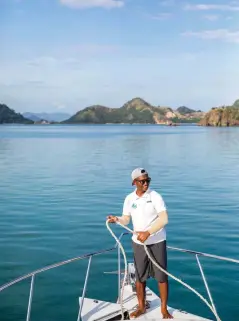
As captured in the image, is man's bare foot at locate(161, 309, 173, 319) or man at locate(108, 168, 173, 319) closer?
man at locate(108, 168, 173, 319)

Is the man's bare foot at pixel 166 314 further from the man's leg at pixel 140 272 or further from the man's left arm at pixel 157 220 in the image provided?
the man's left arm at pixel 157 220

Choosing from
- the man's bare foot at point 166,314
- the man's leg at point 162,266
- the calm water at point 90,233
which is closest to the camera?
the man's leg at point 162,266

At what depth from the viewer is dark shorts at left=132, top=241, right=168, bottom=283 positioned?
8.97 meters

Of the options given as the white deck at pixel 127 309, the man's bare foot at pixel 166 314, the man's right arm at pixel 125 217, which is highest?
the man's right arm at pixel 125 217

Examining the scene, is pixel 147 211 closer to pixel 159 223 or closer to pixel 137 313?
pixel 159 223

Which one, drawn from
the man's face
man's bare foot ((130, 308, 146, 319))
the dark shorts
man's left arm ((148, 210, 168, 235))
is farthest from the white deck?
the man's face

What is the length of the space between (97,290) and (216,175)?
28.6 m

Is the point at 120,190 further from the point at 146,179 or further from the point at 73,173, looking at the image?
the point at 146,179

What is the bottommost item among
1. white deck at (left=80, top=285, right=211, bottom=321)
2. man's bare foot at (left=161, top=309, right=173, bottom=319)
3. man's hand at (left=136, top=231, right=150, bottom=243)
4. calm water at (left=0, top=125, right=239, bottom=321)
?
calm water at (left=0, top=125, right=239, bottom=321)

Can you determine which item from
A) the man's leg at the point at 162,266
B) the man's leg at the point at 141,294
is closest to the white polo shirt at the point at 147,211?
the man's leg at the point at 162,266

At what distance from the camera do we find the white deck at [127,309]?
366 inches

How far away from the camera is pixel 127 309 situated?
974cm

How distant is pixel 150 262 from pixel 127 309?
4.15ft

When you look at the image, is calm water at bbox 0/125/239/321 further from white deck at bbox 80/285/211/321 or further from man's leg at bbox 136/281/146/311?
man's leg at bbox 136/281/146/311
